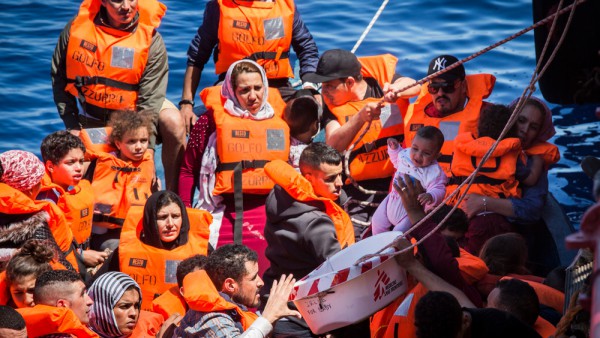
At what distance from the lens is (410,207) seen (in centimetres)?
470

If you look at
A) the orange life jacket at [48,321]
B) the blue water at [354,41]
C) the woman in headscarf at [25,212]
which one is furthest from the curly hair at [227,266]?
the blue water at [354,41]

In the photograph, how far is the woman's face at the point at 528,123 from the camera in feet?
19.3

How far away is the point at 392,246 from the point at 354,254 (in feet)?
0.98

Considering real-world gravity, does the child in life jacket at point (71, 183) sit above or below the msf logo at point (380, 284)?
below

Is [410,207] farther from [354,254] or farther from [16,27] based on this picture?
[16,27]

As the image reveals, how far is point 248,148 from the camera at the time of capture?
19.6 ft

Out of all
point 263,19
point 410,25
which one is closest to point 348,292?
point 263,19

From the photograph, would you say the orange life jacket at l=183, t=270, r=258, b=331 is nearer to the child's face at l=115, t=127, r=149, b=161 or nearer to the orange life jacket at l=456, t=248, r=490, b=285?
the orange life jacket at l=456, t=248, r=490, b=285

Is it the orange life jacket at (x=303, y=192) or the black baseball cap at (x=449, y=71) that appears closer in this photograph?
the orange life jacket at (x=303, y=192)

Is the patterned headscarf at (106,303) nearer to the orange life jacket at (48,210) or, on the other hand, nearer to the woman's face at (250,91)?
the orange life jacket at (48,210)


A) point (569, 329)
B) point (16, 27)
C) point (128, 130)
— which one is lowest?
point (16, 27)

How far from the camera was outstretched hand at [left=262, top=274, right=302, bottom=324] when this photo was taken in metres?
4.30

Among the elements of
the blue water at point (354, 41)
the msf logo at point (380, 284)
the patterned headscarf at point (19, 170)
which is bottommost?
the blue water at point (354, 41)

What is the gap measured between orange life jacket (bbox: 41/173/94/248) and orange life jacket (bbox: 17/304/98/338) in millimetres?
1382
